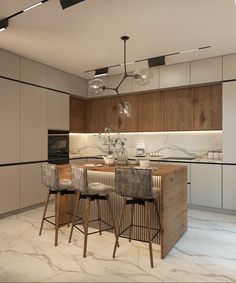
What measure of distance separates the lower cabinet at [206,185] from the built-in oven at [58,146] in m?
2.72

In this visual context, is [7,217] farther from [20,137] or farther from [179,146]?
[179,146]

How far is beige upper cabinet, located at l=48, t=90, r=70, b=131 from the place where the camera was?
512 cm

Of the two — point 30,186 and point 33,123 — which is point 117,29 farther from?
point 30,186

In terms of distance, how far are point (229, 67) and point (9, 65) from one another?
12.6 ft

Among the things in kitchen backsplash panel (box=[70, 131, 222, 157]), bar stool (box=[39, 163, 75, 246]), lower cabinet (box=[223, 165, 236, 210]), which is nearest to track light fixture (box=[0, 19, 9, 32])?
bar stool (box=[39, 163, 75, 246])

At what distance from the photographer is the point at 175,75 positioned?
5.00m

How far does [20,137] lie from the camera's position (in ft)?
14.7

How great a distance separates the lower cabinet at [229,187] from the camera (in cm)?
438

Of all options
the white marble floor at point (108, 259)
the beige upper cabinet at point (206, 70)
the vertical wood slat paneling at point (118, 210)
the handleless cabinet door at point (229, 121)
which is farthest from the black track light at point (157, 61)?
the white marble floor at point (108, 259)

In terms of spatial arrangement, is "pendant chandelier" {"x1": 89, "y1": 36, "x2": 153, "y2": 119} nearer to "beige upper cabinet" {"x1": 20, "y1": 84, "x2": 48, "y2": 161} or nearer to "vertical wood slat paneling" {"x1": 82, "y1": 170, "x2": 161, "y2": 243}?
"vertical wood slat paneling" {"x1": 82, "y1": 170, "x2": 161, "y2": 243}

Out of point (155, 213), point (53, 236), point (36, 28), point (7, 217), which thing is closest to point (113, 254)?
point (155, 213)

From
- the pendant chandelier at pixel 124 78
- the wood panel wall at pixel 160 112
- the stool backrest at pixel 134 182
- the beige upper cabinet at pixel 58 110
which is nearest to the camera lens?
the stool backrest at pixel 134 182

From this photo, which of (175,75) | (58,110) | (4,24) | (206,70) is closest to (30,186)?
(58,110)

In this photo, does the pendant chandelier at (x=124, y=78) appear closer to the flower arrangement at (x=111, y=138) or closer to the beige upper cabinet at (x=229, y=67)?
the beige upper cabinet at (x=229, y=67)
